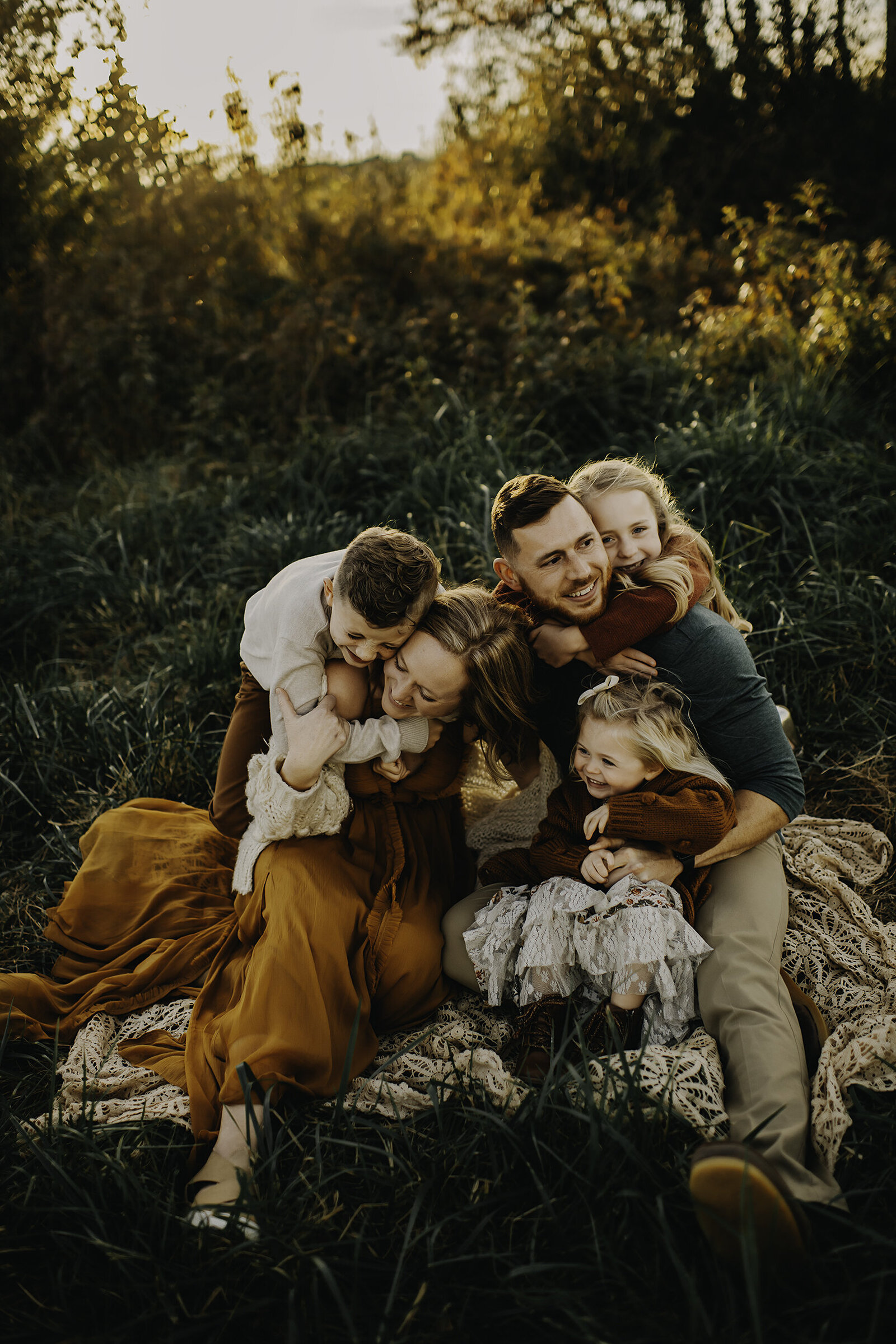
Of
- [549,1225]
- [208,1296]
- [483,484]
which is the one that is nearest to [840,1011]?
[549,1225]

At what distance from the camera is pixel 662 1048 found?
6.99 feet

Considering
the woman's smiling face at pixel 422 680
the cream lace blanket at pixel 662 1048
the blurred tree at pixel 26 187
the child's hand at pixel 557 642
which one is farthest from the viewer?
the blurred tree at pixel 26 187

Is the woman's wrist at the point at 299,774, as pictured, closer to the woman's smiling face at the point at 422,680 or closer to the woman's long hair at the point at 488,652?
the woman's smiling face at the point at 422,680

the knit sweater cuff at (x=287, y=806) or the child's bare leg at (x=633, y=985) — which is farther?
the knit sweater cuff at (x=287, y=806)

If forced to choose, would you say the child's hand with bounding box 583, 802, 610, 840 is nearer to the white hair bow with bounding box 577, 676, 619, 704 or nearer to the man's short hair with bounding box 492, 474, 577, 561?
the white hair bow with bounding box 577, 676, 619, 704

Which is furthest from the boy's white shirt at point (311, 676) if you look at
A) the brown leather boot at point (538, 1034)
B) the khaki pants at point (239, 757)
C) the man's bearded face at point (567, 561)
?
the brown leather boot at point (538, 1034)

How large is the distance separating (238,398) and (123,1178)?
18.0ft

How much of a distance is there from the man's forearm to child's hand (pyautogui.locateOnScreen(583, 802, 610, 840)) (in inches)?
12.2

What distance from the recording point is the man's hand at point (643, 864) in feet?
7.57

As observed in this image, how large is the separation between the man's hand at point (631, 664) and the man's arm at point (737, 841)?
47cm

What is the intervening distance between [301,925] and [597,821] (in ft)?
2.86

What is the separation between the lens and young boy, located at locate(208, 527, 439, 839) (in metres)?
2.24

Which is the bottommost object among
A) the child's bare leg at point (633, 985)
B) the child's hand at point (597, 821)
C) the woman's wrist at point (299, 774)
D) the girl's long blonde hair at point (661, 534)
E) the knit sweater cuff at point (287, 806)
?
the child's bare leg at point (633, 985)

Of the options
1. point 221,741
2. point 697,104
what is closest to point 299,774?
point 221,741
